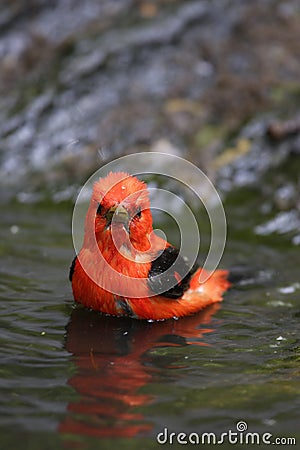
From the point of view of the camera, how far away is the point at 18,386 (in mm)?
3207

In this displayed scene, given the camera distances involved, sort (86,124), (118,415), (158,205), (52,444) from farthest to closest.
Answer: (86,124) → (158,205) → (118,415) → (52,444)

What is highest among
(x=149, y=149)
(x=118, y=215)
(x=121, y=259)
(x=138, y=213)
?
(x=149, y=149)

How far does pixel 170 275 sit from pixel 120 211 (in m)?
0.72

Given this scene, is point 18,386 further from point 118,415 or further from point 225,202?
point 225,202

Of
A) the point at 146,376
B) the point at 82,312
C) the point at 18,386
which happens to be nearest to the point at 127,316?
the point at 82,312

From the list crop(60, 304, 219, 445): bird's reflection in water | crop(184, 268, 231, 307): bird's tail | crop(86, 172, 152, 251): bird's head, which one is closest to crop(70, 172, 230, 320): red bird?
crop(86, 172, 152, 251): bird's head

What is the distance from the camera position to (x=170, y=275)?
455cm

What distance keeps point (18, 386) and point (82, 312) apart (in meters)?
1.32

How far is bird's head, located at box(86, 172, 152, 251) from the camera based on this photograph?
13.6ft

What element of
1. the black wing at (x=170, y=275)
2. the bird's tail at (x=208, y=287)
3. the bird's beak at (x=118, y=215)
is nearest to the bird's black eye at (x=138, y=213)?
the bird's beak at (x=118, y=215)

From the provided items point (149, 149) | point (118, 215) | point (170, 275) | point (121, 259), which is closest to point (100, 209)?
point (118, 215)

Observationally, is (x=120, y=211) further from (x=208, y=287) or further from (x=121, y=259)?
(x=208, y=287)

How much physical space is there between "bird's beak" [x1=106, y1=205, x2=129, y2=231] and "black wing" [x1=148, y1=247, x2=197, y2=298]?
0.48 m

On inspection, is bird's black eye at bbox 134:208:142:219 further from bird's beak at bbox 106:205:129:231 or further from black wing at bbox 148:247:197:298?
black wing at bbox 148:247:197:298
